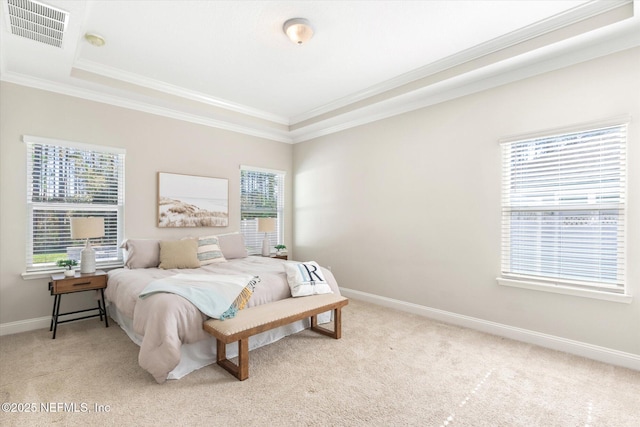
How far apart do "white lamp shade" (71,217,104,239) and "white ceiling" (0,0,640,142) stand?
4.99 ft

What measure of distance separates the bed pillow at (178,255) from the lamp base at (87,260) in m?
0.68

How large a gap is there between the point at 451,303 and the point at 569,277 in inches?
46.9

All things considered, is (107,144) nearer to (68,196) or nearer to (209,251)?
(68,196)

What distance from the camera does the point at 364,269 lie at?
469 centimetres

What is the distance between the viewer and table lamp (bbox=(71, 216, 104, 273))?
10.9 feet

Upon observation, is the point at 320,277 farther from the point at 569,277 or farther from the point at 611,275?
the point at 611,275

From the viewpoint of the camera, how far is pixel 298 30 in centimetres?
270

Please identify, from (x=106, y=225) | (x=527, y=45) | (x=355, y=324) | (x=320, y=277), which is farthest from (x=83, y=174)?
(x=527, y=45)

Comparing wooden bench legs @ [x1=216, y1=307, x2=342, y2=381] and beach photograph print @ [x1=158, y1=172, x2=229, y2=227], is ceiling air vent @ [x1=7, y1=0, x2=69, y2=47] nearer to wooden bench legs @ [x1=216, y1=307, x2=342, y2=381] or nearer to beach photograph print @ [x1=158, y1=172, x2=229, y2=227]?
beach photograph print @ [x1=158, y1=172, x2=229, y2=227]

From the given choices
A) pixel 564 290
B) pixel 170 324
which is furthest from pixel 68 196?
pixel 564 290

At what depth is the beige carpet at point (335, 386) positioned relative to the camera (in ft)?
6.47

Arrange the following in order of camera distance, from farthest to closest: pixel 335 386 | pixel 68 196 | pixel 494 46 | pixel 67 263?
pixel 68 196 → pixel 67 263 → pixel 494 46 → pixel 335 386

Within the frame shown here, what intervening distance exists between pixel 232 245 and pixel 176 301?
6.75 feet

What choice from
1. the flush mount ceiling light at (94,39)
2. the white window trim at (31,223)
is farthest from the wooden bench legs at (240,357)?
the flush mount ceiling light at (94,39)
